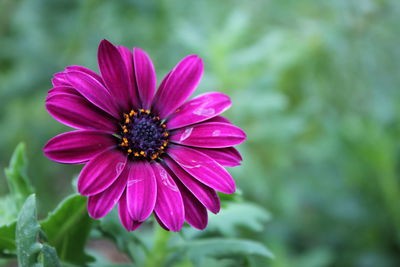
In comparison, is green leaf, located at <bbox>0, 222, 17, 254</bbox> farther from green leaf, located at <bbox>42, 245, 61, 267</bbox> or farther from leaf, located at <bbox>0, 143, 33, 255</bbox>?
green leaf, located at <bbox>42, 245, 61, 267</bbox>

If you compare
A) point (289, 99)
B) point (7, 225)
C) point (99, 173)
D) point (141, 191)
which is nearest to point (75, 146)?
point (99, 173)

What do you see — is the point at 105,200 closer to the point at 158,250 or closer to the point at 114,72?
the point at 114,72

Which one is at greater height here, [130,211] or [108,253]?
[108,253]

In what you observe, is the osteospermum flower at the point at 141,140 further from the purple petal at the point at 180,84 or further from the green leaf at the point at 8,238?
the green leaf at the point at 8,238

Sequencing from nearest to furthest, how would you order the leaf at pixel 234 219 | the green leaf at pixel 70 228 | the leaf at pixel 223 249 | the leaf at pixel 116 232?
the green leaf at pixel 70 228 → the leaf at pixel 116 232 → the leaf at pixel 223 249 → the leaf at pixel 234 219

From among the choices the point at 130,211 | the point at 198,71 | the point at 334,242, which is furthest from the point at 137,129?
the point at 334,242

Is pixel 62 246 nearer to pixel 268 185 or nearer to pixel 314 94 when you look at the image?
pixel 268 185

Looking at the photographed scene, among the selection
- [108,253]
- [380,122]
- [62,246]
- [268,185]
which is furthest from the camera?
[108,253]

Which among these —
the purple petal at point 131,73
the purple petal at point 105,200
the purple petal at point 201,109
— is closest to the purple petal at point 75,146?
the purple petal at point 105,200
